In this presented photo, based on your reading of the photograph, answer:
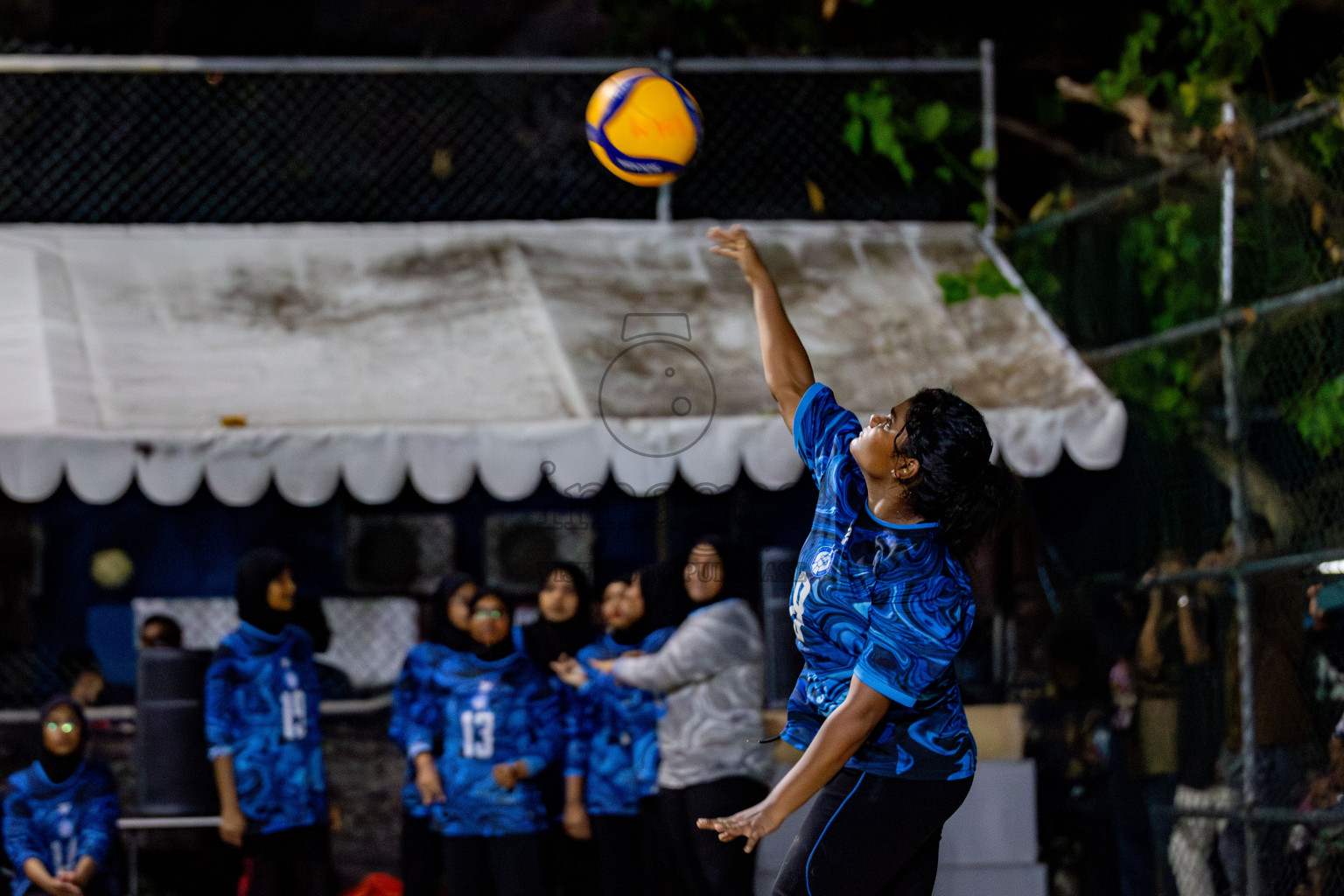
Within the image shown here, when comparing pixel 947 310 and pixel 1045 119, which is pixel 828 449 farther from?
pixel 1045 119


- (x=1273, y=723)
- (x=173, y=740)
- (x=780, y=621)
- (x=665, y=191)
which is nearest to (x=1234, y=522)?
(x=1273, y=723)

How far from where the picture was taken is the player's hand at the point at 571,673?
21.8 ft

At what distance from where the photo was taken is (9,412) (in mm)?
6762

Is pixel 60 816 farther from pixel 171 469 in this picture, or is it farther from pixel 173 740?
pixel 171 469

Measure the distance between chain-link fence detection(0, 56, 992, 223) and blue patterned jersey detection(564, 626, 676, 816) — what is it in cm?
355

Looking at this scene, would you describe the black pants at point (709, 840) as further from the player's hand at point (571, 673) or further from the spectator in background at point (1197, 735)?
the spectator in background at point (1197, 735)

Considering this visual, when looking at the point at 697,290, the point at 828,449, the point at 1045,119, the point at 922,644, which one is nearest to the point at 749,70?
the point at 697,290

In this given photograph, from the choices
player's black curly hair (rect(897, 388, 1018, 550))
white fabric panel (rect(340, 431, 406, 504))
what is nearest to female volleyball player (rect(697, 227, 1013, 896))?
player's black curly hair (rect(897, 388, 1018, 550))

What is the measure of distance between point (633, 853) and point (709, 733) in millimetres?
883

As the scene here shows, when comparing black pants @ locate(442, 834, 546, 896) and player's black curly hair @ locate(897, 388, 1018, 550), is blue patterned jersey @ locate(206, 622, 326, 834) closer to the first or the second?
black pants @ locate(442, 834, 546, 896)

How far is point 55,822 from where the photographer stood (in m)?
6.57

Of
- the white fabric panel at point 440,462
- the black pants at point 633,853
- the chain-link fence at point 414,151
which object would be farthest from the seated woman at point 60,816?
the chain-link fence at point 414,151

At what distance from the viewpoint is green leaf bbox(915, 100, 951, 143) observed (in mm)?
8789

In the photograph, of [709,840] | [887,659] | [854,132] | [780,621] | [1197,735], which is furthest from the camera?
[854,132]
